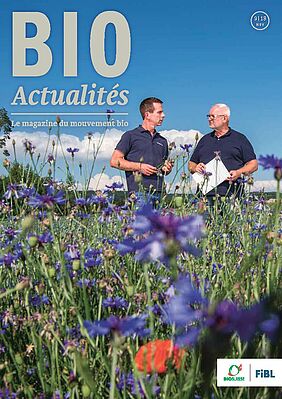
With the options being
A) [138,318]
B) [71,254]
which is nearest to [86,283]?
[71,254]

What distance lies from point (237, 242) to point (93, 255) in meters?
1.26

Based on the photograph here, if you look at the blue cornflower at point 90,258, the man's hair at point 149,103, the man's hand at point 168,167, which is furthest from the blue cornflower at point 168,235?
the man's hair at point 149,103

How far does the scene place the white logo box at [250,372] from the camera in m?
0.91

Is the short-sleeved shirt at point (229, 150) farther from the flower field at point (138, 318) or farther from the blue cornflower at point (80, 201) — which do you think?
the blue cornflower at point (80, 201)

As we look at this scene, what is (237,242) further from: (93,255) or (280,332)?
(280,332)

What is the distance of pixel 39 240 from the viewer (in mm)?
1571

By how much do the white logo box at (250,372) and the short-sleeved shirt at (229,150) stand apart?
12.8 feet

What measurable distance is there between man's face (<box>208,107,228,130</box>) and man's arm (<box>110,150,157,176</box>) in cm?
83

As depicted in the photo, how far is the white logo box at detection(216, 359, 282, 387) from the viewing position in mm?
914

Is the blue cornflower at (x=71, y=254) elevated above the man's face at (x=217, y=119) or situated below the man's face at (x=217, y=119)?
below

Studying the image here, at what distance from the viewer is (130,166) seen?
436 cm

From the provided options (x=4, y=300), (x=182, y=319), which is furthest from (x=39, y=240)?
(x=182, y=319)

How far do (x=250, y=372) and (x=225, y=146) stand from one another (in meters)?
4.06

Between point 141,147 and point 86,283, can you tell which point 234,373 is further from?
point 141,147
